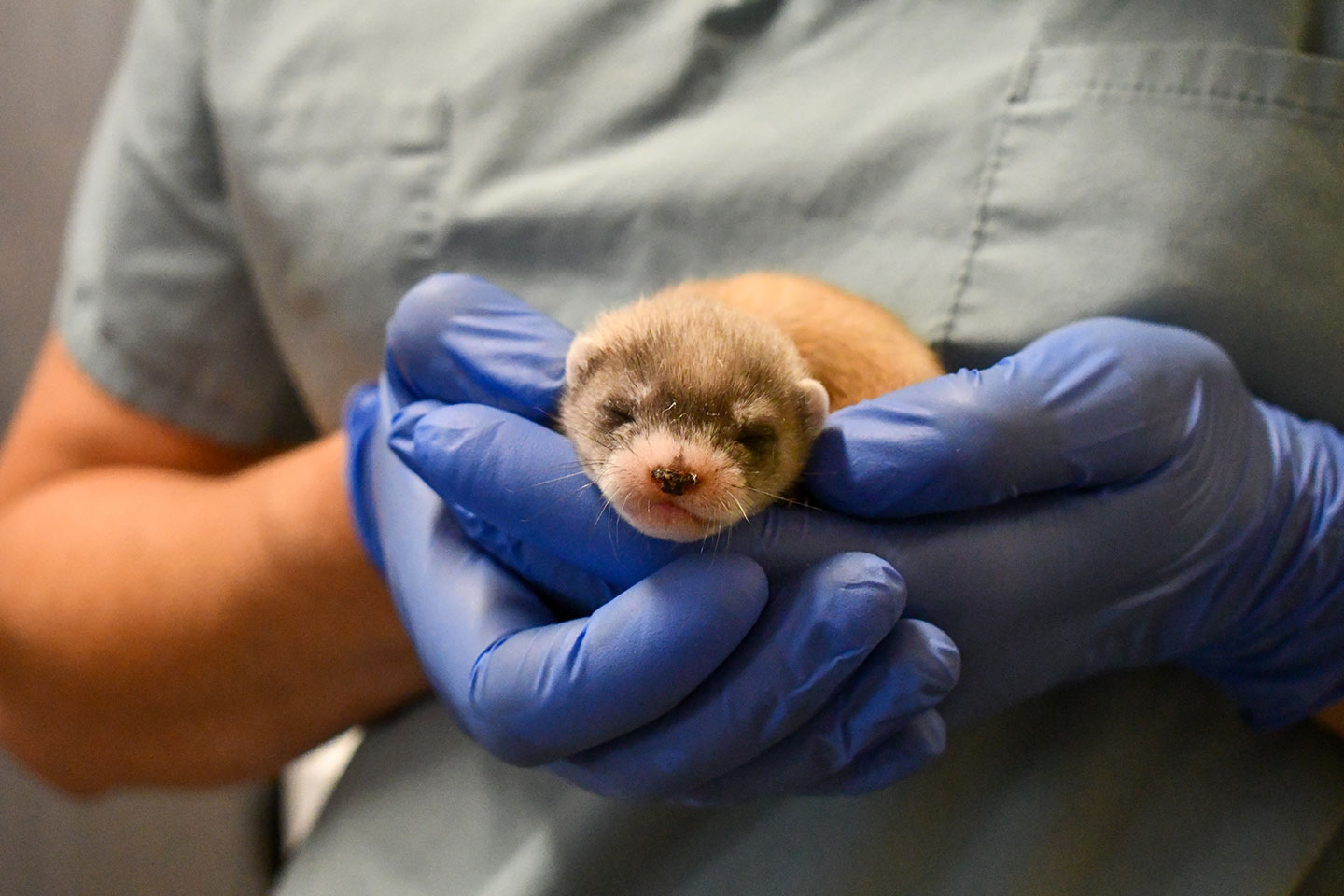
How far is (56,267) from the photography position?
85.7 inches

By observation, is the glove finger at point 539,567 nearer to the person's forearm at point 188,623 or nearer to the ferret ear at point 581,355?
the ferret ear at point 581,355

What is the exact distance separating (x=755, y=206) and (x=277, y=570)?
92cm

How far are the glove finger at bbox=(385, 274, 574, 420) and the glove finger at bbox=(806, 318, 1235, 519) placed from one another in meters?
0.37

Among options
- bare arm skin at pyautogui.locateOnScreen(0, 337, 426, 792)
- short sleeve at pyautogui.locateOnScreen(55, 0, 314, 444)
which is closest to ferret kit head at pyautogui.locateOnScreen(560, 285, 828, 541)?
bare arm skin at pyautogui.locateOnScreen(0, 337, 426, 792)

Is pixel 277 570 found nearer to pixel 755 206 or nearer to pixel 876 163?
pixel 755 206

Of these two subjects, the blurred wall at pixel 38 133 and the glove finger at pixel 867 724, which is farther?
the blurred wall at pixel 38 133

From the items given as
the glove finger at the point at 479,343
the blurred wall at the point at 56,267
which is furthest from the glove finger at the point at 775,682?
the blurred wall at the point at 56,267

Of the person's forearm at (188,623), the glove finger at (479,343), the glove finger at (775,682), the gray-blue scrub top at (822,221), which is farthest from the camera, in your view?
the person's forearm at (188,623)

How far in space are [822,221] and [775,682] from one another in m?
0.60

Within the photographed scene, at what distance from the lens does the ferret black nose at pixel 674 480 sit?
0.90 meters

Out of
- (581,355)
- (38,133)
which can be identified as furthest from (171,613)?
(38,133)

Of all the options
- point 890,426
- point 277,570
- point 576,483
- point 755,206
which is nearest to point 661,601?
point 576,483

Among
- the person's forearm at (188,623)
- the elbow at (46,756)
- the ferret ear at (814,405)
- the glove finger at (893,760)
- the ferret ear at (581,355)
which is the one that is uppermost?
the ferret ear at (581,355)

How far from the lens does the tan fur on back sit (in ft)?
3.44
